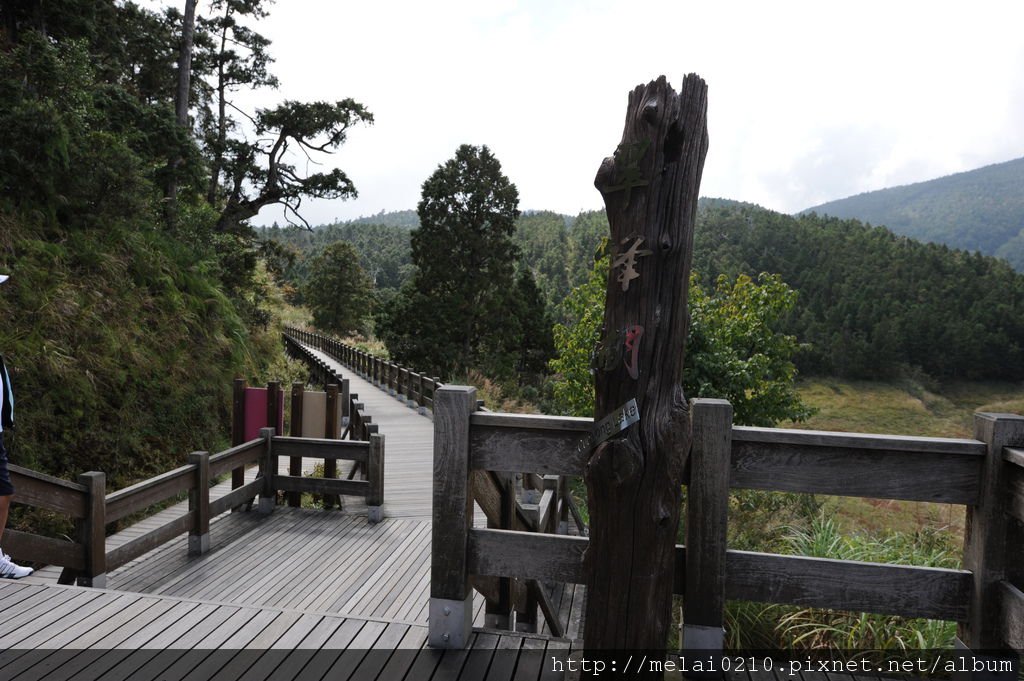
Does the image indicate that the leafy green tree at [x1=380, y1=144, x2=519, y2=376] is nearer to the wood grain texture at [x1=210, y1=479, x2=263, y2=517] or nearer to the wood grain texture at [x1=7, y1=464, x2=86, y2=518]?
the wood grain texture at [x1=210, y1=479, x2=263, y2=517]

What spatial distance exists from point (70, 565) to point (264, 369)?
35.7 feet

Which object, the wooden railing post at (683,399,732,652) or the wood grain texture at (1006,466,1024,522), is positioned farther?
the wooden railing post at (683,399,732,652)

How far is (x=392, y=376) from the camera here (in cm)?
2020

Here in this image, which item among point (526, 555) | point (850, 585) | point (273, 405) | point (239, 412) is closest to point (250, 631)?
point (526, 555)

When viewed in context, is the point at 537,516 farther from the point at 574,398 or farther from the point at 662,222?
the point at 574,398

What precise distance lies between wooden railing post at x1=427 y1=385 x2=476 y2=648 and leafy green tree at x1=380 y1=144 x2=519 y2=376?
977 inches

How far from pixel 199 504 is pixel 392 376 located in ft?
47.4

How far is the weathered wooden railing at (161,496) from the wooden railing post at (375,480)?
0.01 m

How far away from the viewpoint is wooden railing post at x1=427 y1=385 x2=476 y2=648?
2.65 metres

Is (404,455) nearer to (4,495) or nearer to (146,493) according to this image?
(146,493)

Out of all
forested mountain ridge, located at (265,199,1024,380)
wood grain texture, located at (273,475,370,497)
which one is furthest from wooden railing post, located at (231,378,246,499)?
forested mountain ridge, located at (265,199,1024,380)

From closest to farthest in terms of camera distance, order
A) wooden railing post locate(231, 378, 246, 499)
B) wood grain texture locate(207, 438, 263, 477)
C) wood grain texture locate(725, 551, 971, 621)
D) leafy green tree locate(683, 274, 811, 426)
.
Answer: wood grain texture locate(725, 551, 971, 621), wood grain texture locate(207, 438, 263, 477), wooden railing post locate(231, 378, 246, 499), leafy green tree locate(683, 274, 811, 426)

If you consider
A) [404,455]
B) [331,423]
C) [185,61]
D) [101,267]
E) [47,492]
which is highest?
[185,61]

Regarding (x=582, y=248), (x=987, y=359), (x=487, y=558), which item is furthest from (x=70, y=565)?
(x=582, y=248)
